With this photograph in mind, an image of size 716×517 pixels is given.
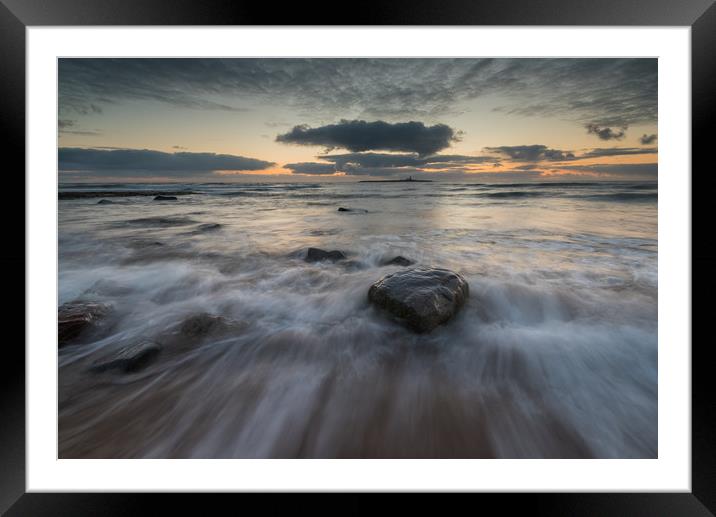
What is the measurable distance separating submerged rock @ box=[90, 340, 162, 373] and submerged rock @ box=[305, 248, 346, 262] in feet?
A: 6.61

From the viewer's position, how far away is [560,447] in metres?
1.40

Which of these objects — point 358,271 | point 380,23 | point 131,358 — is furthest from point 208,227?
point 380,23

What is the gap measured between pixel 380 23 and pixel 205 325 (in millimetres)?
2162

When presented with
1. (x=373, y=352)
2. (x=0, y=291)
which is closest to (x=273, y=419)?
(x=373, y=352)

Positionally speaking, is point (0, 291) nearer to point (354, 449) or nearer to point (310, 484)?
point (310, 484)

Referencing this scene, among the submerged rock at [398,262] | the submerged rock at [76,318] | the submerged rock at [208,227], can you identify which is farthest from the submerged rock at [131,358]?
the submerged rock at [208,227]

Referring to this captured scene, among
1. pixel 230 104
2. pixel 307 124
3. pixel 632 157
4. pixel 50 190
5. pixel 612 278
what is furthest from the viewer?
pixel 307 124

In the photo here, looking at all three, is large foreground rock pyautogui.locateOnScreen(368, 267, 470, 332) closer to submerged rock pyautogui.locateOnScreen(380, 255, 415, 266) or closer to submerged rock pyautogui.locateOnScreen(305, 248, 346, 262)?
submerged rock pyautogui.locateOnScreen(380, 255, 415, 266)

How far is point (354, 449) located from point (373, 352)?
67 cm

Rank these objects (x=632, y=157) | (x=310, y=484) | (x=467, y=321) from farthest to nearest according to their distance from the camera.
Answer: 1. (x=632, y=157)
2. (x=467, y=321)
3. (x=310, y=484)

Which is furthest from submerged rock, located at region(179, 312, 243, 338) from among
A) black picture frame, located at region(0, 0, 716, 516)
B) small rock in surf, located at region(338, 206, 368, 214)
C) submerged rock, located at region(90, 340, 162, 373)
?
small rock in surf, located at region(338, 206, 368, 214)

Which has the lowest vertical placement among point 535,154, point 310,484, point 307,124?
point 310,484

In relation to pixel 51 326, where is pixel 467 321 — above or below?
below

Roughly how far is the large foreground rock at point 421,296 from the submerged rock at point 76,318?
2.08 m
